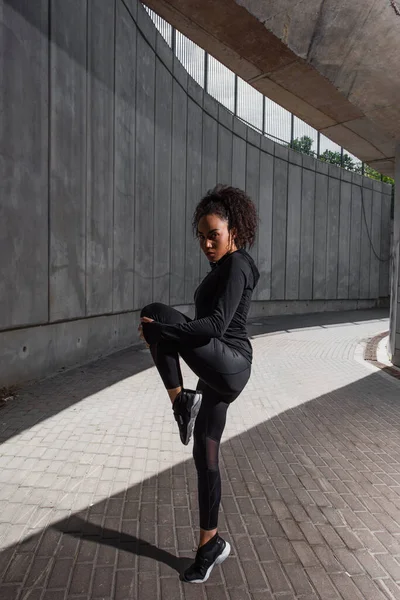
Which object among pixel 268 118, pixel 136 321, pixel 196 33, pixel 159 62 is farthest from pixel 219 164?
pixel 196 33

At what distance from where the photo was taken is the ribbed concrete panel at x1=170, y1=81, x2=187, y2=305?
39.4ft

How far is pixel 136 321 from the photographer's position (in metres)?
10.6

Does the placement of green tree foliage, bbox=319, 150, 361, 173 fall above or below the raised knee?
above

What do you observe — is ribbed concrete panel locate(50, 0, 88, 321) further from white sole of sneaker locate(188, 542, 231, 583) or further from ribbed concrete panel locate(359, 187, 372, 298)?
ribbed concrete panel locate(359, 187, 372, 298)

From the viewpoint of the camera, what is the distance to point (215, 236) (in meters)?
2.16

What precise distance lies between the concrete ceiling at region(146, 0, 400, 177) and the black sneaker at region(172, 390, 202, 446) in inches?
170

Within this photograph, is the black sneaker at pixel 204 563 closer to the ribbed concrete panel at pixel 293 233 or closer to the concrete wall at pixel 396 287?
the concrete wall at pixel 396 287

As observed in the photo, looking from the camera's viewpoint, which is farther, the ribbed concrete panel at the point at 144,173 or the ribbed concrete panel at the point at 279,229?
the ribbed concrete panel at the point at 279,229

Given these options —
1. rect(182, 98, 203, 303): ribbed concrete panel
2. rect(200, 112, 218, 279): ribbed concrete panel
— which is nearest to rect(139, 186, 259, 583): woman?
rect(182, 98, 203, 303): ribbed concrete panel

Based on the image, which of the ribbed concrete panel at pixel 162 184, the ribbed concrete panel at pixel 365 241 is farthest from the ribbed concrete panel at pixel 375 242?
the ribbed concrete panel at pixel 162 184

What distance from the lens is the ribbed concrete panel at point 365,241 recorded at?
23.0 m

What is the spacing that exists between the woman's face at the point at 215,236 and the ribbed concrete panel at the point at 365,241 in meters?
23.1

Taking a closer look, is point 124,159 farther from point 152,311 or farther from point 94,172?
point 152,311

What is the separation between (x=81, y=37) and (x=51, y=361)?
241 inches
